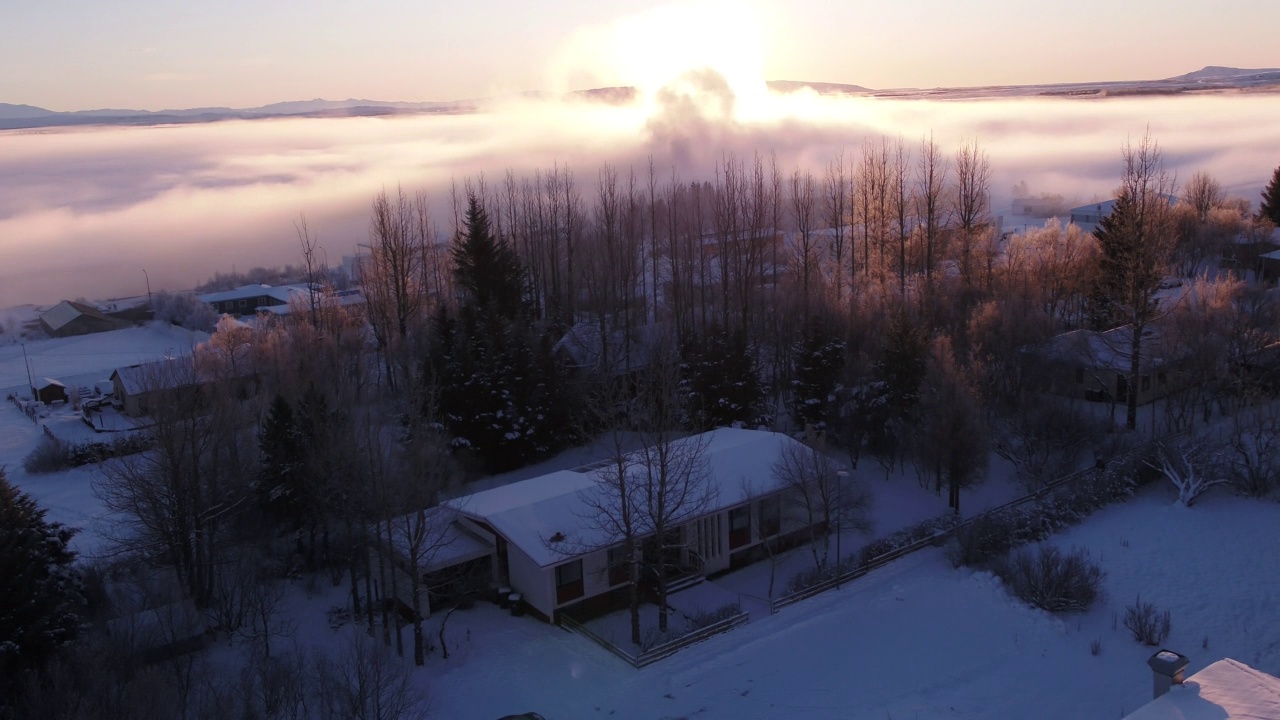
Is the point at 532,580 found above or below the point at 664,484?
below

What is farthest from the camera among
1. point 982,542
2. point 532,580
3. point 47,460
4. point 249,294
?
point 249,294

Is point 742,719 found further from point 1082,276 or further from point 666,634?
point 1082,276

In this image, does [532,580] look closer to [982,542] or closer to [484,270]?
[982,542]

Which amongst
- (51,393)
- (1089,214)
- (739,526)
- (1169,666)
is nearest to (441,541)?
(739,526)

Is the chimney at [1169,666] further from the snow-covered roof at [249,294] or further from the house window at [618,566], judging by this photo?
the snow-covered roof at [249,294]

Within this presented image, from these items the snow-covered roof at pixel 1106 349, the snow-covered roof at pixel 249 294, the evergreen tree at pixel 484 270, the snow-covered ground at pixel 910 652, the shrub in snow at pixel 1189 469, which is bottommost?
the snow-covered roof at pixel 249 294

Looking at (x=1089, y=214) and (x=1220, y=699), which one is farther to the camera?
(x=1089, y=214)

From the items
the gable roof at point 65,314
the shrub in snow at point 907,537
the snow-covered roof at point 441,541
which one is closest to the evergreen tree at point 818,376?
the shrub in snow at point 907,537
